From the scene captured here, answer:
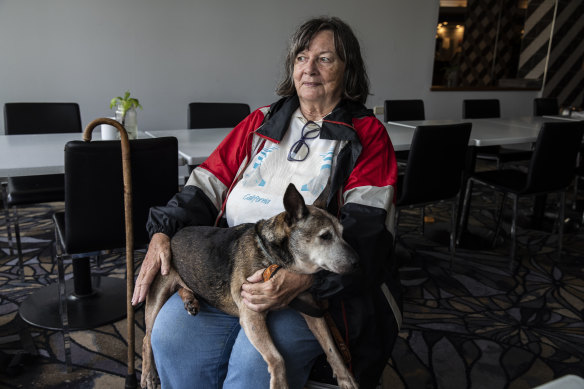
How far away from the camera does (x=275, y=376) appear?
48.9 inches

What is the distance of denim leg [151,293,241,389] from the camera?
137 centimetres

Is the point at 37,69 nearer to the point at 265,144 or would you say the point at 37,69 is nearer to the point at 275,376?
the point at 265,144

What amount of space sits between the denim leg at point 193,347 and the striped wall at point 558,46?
25.8ft

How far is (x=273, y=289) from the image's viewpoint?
1.31 metres

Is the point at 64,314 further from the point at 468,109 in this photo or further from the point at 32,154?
the point at 468,109

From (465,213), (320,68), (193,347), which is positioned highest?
(320,68)

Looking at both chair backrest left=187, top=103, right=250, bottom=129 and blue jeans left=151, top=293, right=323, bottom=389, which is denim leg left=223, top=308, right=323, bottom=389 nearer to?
blue jeans left=151, top=293, right=323, bottom=389

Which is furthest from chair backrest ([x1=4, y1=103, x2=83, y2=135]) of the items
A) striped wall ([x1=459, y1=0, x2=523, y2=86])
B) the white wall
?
striped wall ([x1=459, y1=0, x2=523, y2=86])

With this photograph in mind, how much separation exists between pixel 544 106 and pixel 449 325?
4.03 metres

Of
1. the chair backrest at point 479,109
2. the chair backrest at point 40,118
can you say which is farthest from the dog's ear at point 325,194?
the chair backrest at point 479,109

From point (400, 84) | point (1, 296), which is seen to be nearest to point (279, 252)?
point (1, 296)

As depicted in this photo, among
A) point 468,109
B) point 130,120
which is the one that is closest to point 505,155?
point 468,109

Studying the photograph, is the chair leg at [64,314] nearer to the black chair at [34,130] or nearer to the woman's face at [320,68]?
the black chair at [34,130]

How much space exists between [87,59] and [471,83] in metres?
7.67
